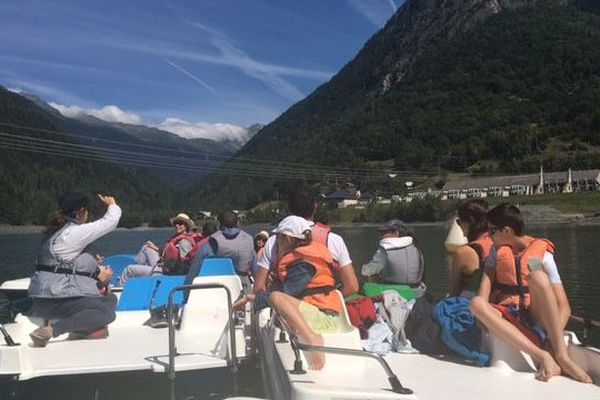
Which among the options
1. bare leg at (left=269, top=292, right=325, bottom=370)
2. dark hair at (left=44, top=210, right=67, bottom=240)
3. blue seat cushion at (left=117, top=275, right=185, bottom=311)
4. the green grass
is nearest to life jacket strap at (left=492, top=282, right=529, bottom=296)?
bare leg at (left=269, top=292, right=325, bottom=370)

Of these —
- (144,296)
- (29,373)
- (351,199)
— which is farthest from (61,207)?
(351,199)

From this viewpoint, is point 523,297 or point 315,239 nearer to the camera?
point 523,297

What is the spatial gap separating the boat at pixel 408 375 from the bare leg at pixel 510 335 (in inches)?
3.8

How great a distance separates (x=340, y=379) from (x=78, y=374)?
3037 millimetres

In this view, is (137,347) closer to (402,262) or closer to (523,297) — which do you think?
(402,262)

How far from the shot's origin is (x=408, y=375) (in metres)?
5.87

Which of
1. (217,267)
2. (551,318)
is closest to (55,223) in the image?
(217,267)

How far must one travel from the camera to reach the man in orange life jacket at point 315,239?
6617mm

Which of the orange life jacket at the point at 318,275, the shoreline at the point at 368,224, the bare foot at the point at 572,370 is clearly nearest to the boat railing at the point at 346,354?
the orange life jacket at the point at 318,275

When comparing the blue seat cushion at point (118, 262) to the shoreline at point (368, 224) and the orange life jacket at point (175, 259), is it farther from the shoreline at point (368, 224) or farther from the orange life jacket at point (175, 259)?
the shoreline at point (368, 224)

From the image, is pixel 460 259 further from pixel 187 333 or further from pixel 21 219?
pixel 21 219

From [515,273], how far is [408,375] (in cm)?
141

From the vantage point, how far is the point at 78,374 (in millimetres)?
6660

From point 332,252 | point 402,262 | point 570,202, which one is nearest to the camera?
point 332,252
